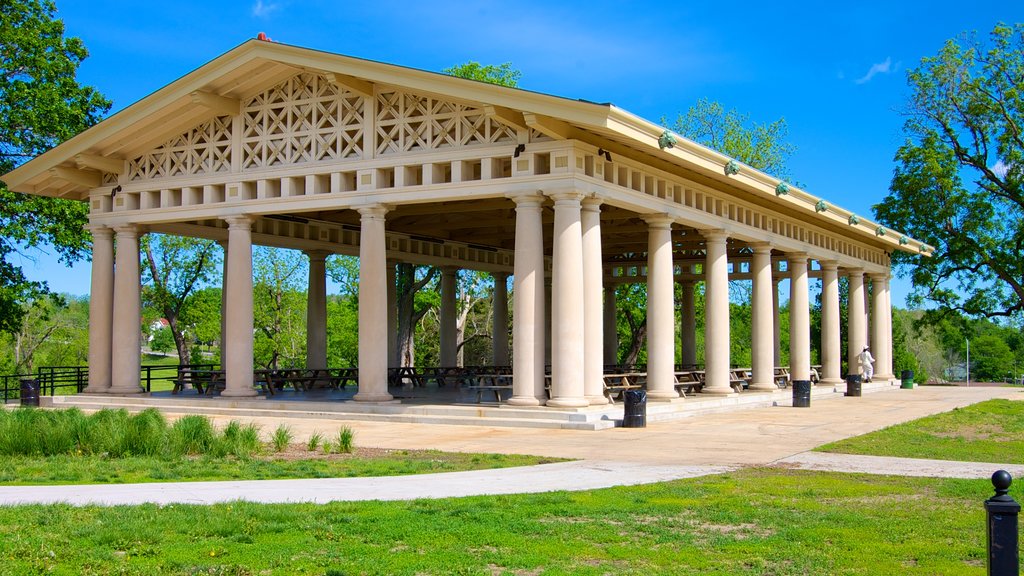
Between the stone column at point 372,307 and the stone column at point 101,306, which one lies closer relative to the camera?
the stone column at point 372,307

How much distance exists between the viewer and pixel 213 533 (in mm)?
8281

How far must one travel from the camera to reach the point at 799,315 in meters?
31.5

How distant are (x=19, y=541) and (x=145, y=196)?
19010 millimetres

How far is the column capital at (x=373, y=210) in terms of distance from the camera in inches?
854

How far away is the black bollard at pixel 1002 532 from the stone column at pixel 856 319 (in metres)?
31.9

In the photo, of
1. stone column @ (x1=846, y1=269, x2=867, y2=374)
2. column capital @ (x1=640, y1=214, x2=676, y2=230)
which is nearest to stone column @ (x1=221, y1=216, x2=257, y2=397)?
column capital @ (x1=640, y1=214, x2=676, y2=230)

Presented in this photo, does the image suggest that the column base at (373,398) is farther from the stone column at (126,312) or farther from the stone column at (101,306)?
the stone column at (101,306)

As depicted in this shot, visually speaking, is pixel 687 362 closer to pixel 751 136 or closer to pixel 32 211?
pixel 751 136

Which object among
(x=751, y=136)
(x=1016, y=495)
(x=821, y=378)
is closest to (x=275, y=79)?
(x=1016, y=495)

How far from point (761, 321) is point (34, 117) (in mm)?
23591

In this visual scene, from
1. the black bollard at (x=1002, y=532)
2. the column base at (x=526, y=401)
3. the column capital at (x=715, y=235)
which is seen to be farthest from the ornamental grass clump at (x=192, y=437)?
the column capital at (x=715, y=235)

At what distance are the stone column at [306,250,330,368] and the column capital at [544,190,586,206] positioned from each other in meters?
12.6

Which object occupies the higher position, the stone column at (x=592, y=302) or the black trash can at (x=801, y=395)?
the stone column at (x=592, y=302)

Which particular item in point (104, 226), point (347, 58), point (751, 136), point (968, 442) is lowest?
point (968, 442)
